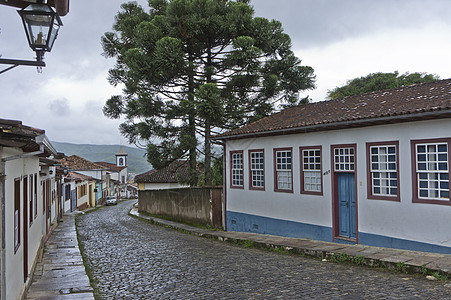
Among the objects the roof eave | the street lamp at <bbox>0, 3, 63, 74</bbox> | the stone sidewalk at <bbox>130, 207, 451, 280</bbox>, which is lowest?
the stone sidewalk at <bbox>130, 207, 451, 280</bbox>

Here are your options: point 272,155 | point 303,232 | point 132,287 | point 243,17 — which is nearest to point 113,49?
point 243,17

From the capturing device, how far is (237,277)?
27.4 feet

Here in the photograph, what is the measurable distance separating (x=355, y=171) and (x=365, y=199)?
0.79 metres

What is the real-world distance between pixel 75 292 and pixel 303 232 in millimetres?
7380

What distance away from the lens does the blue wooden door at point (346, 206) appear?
37.4 ft

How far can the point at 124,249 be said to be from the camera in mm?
13133

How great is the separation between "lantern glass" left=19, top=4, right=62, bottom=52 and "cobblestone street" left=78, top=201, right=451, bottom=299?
4.72 meters

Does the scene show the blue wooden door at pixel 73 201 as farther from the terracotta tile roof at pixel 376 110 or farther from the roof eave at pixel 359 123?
the roof eave at pixel 359 123

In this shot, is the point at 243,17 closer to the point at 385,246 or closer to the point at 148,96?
the point at 148,96

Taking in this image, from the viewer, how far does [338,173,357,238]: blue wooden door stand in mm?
11406

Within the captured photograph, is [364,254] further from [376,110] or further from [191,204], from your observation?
[191,204]

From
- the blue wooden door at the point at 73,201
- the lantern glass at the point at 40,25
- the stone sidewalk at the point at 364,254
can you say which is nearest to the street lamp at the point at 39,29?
the lantern glass at the point at 40,25

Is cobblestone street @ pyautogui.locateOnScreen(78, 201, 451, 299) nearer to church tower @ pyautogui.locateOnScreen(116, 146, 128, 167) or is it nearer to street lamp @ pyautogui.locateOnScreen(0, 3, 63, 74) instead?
street lamp @ pyautogui.locateOnScreen(0, 3, 63, 74)

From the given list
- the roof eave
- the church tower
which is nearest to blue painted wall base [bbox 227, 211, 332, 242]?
the roof eave
